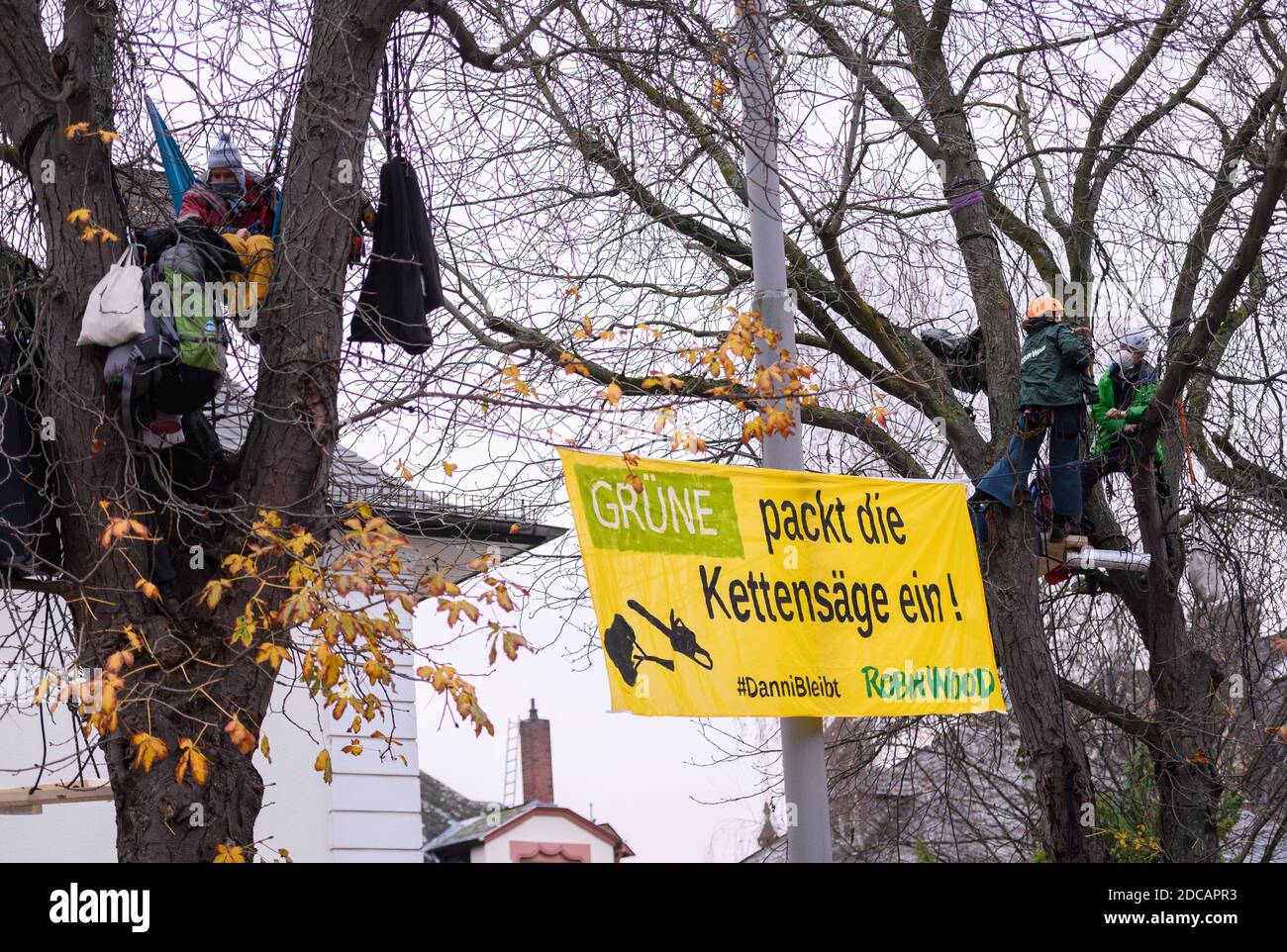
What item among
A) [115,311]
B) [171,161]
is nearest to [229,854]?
[115,311]

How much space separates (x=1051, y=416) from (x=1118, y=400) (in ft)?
3.19

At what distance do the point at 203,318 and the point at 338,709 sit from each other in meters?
1.77

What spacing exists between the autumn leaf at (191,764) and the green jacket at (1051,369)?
635 cm

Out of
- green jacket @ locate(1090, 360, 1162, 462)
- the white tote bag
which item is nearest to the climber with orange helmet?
green jacket @ locate(1090, 360, 1162, 462)

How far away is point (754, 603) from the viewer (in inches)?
344

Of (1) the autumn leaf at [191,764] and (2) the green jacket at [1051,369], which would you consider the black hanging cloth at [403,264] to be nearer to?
(1) the autumn leaf at [191,764]

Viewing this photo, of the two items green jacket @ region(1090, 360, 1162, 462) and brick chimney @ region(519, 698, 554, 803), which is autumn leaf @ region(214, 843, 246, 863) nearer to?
green jacket @ region(1090, 360, 1162, 462)

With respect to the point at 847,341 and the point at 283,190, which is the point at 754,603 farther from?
the point at 847,341

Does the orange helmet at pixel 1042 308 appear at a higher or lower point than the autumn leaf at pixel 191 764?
higher

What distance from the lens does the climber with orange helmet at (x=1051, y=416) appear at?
10.9 m

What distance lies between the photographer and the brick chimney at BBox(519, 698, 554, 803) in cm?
2642

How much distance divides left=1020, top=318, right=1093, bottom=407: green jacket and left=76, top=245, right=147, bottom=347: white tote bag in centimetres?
617

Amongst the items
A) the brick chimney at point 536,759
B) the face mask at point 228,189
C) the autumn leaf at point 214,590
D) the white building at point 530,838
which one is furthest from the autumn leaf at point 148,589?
the brick chimney at point 536,759

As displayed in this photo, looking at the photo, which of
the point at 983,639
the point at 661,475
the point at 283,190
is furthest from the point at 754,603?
the point at 283,190
